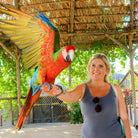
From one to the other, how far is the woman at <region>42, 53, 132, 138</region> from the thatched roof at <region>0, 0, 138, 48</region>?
7.78ft

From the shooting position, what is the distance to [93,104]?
0.77 meters

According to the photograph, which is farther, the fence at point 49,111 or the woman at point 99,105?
the fence at point 49,111

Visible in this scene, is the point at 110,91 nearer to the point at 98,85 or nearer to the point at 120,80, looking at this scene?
the point at 98,85

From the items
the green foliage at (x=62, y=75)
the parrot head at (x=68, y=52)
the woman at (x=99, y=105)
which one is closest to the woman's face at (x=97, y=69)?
the woman at (x=99, y=105)

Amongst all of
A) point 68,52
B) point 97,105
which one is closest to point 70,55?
point 68,52

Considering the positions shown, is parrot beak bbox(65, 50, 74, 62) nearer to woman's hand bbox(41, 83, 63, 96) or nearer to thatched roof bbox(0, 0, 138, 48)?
woman's hand bbox(41, 83, 63, 96)

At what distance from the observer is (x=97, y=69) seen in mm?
826

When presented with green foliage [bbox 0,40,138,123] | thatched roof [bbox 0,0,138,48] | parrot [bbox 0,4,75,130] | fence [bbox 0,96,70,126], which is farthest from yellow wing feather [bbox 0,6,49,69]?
fence [bbox 0,96,70,126]

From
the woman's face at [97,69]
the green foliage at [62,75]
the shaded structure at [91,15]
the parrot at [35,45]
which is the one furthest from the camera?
the green foliage at [62,75]

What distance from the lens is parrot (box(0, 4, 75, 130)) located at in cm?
70

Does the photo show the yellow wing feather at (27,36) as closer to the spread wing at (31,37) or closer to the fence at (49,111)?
the spread wing at (31,37)

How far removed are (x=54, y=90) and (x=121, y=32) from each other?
10.5 ft

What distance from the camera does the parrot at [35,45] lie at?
0.70 metres

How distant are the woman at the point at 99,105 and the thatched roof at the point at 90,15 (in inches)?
93.4
